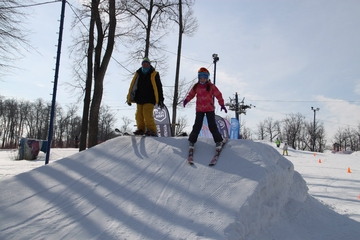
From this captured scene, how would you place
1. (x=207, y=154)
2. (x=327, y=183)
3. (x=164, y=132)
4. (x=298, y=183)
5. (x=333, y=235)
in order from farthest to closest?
(x=164, y=132), (x=327, y=183), (x=298, y=183), (x=207, y=154), (x=333, y=235)

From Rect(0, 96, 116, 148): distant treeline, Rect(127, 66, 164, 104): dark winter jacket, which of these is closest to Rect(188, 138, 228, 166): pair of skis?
Rect(127, 66, 164, 104): dark winter jacket

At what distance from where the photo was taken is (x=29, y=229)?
3029 mm

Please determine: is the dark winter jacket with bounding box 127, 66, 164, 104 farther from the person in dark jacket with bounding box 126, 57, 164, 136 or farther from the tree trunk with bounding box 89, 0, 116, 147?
the tree trunk with bounding box 89, 0, 116, 147

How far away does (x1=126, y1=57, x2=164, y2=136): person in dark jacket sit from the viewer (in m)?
5.81

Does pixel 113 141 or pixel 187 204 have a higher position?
pixel 113 141

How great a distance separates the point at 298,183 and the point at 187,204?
9.70 ft

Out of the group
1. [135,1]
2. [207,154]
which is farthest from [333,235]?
[135,1]

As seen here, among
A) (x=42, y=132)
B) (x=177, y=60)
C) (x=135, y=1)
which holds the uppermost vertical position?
(x=135, y=1)

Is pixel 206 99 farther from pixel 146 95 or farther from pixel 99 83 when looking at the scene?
pixel 99 83

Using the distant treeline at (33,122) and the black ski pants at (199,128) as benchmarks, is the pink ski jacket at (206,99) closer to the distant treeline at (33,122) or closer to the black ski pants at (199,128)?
the black ski pants at (199,128)

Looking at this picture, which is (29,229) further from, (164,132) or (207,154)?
(164,132)

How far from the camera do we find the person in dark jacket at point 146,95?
5.81 metres

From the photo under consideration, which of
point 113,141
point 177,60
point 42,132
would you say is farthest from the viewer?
point 42,132

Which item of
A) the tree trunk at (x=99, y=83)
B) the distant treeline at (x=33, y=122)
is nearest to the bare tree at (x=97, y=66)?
the tree trunk at (x=99, y=83)
